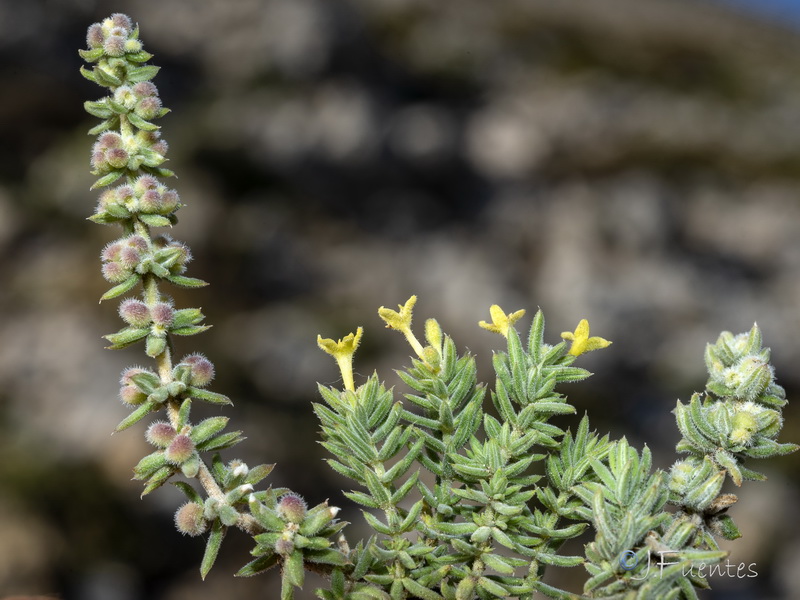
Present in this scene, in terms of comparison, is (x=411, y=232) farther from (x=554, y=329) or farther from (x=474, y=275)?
(x=554, y=329)

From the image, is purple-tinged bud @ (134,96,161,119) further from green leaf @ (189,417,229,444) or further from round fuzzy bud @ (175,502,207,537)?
round fuzzy bud @ (175,502,207,537)

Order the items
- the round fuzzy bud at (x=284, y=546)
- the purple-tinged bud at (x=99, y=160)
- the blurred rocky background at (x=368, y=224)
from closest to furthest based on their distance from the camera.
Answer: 1. the round fuzzy bud at (x=284, y=546)
2. the purple-tinged bud at (x=99, y=160)
3. the blurred rocky background at (x=368, y=224)

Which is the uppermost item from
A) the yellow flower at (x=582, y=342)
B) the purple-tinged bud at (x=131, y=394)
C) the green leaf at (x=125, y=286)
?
the yellow flower at (x=582, y=342)

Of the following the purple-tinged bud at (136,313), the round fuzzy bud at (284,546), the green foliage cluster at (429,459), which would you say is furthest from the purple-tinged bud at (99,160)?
the round fuzzy bud at (284,546)

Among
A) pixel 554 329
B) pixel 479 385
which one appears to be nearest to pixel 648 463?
pixel 479 385

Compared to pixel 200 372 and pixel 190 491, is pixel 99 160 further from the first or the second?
pixel 190 491

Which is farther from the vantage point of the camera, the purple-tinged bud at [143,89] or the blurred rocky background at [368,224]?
the blurred rocky background at [368,224]

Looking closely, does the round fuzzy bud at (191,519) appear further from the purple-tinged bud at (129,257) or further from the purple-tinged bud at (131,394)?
the purple-tinged bud at (129,257)
